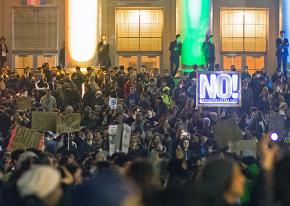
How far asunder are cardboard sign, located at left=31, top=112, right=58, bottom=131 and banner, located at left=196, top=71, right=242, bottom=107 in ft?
18.1

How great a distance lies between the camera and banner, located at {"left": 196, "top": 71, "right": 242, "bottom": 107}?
22938 millimetres

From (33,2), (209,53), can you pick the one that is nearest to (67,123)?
(209,53)

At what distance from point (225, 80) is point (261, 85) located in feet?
17.7

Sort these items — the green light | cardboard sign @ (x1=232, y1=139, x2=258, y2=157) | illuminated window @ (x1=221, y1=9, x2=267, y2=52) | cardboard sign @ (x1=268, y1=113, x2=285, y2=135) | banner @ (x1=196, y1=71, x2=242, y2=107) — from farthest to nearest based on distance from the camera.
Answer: illuminated window @ (x1=221, y1=9, x2=267, y2=52), the green light, banner @ (x1=196, y1=71, x2=242, y2=107), cardboard sign @ (x1=268, y1=113, x2=285, y2=135), cardboard sign @ (x1=232, y1=139, x2=258, y2=157)

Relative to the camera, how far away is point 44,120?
18.2m

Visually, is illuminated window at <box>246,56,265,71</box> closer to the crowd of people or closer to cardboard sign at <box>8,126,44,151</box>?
the crowd of people

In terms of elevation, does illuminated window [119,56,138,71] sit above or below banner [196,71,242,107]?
above

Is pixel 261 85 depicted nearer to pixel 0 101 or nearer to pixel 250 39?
pixel 0 101

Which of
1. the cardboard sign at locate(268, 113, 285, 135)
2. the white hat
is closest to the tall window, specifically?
the cardboard sign at locate(268, 113, 285, 135)

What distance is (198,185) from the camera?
6348mm

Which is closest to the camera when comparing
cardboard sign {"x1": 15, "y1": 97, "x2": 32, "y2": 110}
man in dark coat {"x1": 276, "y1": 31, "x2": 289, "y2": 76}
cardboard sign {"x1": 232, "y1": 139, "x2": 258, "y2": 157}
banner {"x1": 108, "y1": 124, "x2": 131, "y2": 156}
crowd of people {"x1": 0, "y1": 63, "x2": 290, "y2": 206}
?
crowd of people {"x1": 0, "y1": 63, "x2": 290, "y2": 206}

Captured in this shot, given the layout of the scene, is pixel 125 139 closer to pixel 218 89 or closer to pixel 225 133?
pixel 225 133

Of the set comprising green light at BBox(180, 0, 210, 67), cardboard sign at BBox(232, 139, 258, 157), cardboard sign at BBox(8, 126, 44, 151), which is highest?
green light at BBox(180, 0, 210, 67)

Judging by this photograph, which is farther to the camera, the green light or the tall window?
the tall window
